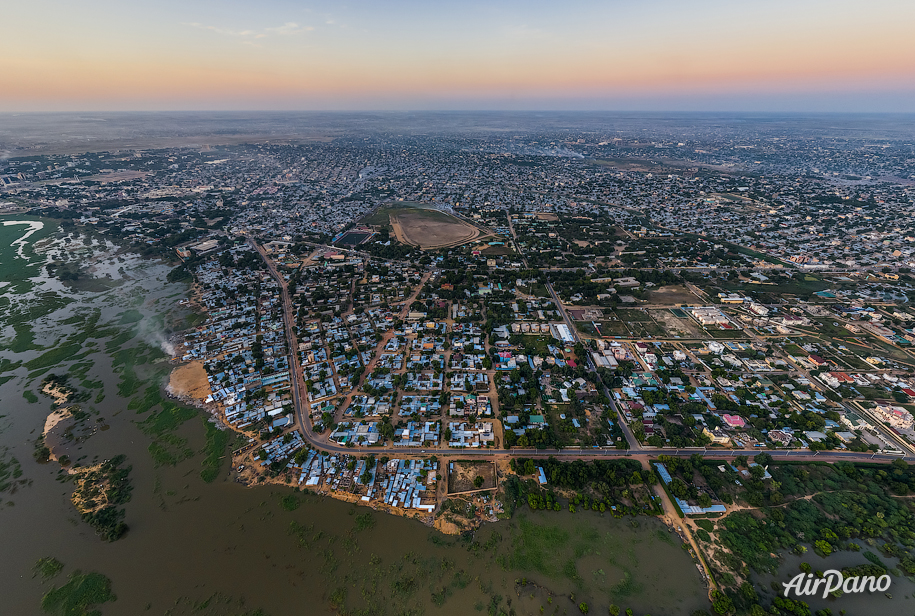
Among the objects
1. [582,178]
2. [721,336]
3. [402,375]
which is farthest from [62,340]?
[582,178]

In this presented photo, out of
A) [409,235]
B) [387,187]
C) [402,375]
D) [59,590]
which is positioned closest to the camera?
[59,590]

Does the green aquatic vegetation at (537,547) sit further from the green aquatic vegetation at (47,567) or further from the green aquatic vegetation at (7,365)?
the green aquatic vegetation at (7,365)

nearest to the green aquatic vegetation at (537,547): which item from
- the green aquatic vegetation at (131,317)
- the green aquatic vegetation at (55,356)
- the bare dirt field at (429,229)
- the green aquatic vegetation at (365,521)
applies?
the green aquatic vegetation at (365,521)

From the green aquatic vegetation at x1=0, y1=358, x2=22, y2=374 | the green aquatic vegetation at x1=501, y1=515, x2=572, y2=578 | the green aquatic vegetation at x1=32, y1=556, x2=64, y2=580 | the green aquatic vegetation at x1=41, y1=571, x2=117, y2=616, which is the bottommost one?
the green aquatic vegetation at x1=41, y1=571, x2=117, y2=616

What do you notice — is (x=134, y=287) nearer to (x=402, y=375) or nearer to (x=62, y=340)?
(x=62, y=340)

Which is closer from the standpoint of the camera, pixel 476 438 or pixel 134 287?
pixel 476 438

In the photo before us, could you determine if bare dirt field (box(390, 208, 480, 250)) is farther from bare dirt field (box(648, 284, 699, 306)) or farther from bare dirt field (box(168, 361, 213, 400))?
bare dirt field (box(168, 361, 213, 400))

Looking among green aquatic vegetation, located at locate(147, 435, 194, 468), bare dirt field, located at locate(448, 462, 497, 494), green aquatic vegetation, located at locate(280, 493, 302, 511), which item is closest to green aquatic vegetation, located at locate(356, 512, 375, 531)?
green aquatic vegetation, located at locate(280, 493, 302, 511)
